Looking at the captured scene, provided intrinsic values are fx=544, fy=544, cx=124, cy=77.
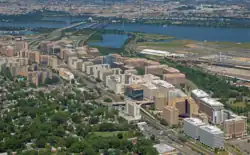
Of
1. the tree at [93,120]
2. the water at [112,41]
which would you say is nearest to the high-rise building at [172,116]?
the tree at [93,120]

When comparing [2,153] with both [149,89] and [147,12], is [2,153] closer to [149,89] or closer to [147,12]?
[149,89]

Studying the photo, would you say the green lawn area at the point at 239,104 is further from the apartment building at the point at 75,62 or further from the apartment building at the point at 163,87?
the apartment building at the point at 75,62

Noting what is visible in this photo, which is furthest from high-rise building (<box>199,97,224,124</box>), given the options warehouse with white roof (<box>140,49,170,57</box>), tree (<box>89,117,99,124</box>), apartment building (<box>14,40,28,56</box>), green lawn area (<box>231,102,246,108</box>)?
apartment building (<box>14,40,28,56</box>)

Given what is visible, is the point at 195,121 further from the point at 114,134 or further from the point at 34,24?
the point at 34,24

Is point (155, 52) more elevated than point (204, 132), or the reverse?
point (204, 132)

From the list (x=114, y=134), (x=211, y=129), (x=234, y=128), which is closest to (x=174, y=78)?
(x=234, y=128)
